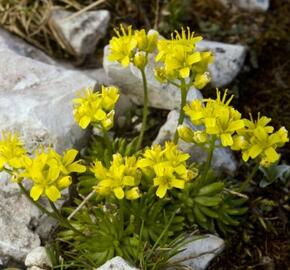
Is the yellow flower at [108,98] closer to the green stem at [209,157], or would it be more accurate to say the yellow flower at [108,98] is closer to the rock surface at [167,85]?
the green stem at [209,157]

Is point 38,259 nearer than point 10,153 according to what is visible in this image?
No

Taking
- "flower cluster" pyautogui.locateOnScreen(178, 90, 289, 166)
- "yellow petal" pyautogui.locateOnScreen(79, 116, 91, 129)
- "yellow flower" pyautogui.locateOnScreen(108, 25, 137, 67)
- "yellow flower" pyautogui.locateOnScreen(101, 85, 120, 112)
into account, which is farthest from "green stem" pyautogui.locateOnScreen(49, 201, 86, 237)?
"yellow flower" pyautogui.locateOnScreen(108, 25, 137, 67)

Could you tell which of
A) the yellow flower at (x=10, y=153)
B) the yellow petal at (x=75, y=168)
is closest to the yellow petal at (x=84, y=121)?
the yellow petal at (x=75, y=168)

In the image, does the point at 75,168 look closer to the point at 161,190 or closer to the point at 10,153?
the point at 10,153

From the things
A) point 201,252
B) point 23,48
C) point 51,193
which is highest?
point 51,193

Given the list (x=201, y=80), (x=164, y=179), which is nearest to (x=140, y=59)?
(x=201, y=80)

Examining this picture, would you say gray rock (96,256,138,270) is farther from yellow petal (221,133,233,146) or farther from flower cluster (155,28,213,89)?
flower cluster (155,28,213,89)

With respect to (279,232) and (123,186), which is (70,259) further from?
(279,232)
